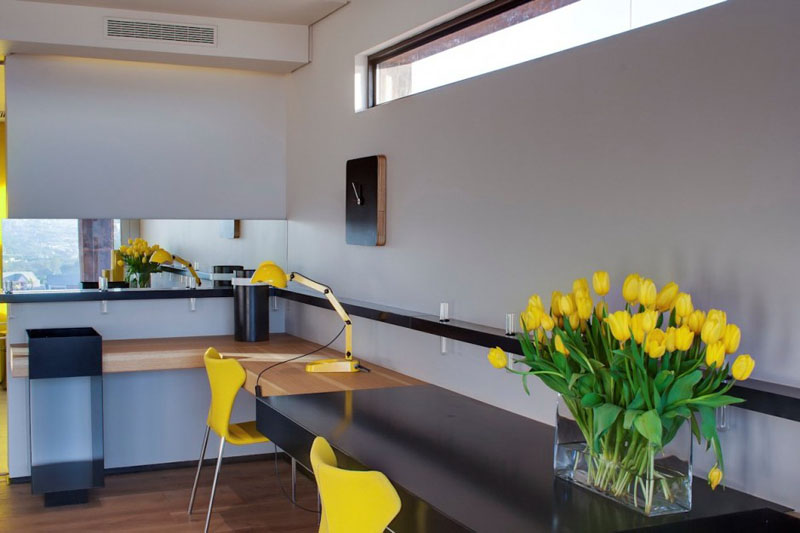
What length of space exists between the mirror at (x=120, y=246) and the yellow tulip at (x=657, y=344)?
348cm

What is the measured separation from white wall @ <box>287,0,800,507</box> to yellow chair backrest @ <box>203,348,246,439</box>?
64 cm

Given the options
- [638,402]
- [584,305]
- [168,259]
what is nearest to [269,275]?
[168,259]

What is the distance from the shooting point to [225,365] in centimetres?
352

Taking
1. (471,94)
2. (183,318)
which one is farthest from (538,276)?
(183,318)

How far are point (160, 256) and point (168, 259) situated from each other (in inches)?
2.0

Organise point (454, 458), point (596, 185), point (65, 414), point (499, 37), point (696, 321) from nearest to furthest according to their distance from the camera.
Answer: point (696, 321)
point (454, 458)
point (596, 185)
point (499, 37)
point (65, 414)

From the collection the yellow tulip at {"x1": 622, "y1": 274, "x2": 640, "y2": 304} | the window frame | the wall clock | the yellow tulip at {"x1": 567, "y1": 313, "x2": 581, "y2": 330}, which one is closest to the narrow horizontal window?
the window frame

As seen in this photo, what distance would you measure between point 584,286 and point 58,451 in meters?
3.18

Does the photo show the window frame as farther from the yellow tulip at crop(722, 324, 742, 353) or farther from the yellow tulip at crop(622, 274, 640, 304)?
the yellow tulip at crop(722, 324, 742, 353)

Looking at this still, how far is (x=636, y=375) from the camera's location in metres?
1.68

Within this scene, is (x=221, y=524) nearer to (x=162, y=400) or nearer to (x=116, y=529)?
(x=116, y=529)

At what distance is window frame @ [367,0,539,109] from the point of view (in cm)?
295

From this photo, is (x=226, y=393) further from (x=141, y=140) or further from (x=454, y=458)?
(x=141, y=140)

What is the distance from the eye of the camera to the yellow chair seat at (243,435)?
3584 mm
